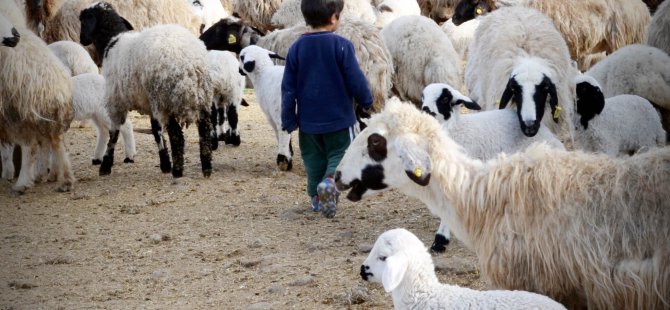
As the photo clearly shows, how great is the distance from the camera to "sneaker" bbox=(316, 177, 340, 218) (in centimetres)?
748

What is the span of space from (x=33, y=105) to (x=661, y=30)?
5.86 metres

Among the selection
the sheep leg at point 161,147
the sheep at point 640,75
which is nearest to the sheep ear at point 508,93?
the sheep at point 640,75

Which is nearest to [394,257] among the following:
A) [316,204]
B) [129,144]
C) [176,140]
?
[316,204]

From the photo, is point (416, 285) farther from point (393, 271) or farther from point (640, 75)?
point (640, 75)

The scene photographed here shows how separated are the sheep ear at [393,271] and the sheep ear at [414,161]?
0.63m

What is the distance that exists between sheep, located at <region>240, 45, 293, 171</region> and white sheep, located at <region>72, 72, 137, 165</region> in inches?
57.5

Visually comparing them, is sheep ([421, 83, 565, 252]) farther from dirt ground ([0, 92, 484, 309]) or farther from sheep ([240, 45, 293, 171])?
sheep ([240, 45, 293, 171])

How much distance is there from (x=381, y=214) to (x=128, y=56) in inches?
122

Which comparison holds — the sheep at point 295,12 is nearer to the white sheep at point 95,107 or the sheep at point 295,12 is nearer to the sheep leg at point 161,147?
the white sheep at point 95,107

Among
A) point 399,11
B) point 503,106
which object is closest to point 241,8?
point 399,11

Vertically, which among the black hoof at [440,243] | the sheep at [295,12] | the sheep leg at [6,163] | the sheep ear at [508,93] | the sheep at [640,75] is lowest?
the sheep leg at [6,163]

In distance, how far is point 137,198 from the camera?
902cm

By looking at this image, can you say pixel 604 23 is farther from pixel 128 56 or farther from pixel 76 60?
pixel 76 60

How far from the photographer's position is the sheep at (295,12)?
14.0 m
